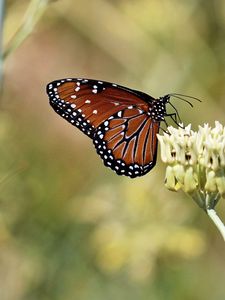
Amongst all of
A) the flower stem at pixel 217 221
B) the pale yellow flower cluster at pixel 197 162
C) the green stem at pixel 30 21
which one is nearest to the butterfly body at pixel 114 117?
the green stem at pixel 30 21

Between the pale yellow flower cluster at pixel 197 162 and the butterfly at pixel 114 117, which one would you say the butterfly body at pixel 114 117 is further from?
the pale yellow flower cluster at pixel 197 162

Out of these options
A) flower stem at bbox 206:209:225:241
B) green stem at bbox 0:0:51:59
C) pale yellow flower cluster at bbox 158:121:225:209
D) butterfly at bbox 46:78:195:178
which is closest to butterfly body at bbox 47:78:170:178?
butterfly at bbox 46:78:195:178

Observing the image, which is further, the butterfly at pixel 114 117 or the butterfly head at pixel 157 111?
the butterfly head at pixel 157 111

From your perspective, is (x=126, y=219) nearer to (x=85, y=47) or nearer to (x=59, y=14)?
(x=59, y=14)

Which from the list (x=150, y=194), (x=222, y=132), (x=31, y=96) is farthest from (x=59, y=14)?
(x=222, y=132)

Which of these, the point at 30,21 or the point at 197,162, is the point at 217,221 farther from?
the point at 30,21

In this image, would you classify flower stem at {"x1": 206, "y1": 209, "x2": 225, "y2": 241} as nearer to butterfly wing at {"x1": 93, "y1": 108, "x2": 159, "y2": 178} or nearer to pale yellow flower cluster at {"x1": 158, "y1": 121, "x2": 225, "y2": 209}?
pale yellow flower cluster at {"x1": 158, "y1": 121, "x2": 225, "y2": 209}

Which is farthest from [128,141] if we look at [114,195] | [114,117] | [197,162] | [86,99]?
[114,195]

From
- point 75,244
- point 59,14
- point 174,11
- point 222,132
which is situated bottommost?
point 75,244
